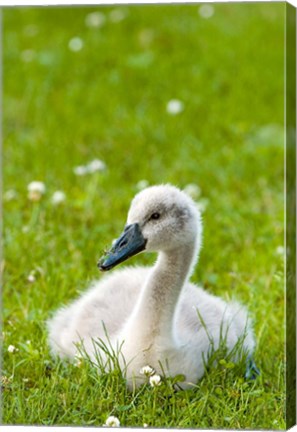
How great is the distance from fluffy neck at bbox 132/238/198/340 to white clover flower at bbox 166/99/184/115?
7.37ft

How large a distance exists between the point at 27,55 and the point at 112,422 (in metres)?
3.09

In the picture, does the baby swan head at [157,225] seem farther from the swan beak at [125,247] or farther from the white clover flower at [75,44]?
the white clover flower at [75,44]

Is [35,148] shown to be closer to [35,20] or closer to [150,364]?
[35,20]

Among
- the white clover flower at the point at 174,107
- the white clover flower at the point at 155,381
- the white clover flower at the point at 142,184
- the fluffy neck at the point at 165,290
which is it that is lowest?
the white clover flower at the point at 155,381

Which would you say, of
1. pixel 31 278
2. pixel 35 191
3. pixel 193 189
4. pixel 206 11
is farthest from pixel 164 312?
pixel 206 11

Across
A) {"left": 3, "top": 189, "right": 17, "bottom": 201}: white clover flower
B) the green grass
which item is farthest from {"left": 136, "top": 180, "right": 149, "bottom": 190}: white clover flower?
{"left": 3, "top": 189, "right": 17, "bottom": 201}: white clover flower

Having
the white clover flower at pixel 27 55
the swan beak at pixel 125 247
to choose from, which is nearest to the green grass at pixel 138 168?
the white clover flower at pixel 27 55

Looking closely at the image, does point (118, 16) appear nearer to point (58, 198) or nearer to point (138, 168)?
point (138, 168)

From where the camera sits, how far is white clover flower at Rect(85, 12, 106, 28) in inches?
218

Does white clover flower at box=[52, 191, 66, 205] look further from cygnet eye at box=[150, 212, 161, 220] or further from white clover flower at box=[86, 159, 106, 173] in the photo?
cygnet eye at box=[150, 212, 161, 220]

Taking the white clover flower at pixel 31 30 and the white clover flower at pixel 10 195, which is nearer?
the white clover flower at pixel 10 195

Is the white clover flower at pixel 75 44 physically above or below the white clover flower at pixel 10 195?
above

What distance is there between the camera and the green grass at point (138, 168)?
315cm

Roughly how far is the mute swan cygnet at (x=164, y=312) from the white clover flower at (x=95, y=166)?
1.30m
